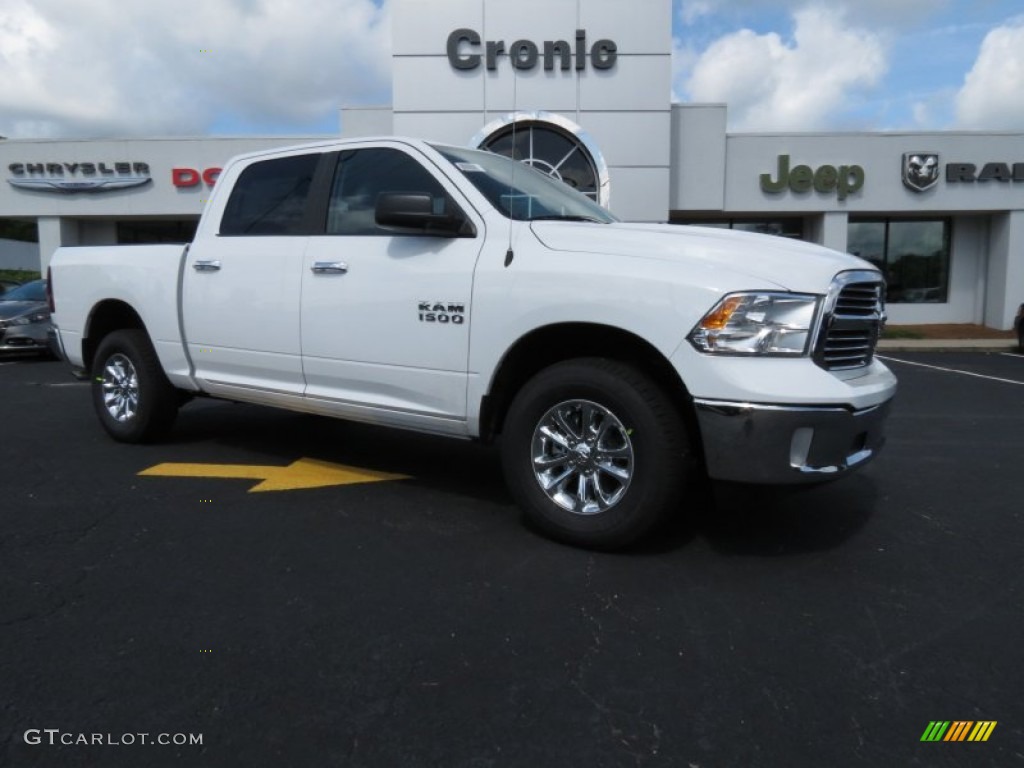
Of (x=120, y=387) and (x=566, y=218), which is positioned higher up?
(x=566, y=218)

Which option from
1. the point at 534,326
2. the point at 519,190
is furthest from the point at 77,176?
the point at 534,326

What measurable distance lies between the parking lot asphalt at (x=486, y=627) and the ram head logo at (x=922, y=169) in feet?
59.4

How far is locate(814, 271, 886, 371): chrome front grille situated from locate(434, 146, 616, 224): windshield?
4.75 ft

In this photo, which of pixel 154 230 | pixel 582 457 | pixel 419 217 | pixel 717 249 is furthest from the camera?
pixel 154 230

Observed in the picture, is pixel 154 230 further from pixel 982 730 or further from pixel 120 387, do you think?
pixel 982 730

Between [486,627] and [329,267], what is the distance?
2369 millimetres

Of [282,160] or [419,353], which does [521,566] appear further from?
[282,160]

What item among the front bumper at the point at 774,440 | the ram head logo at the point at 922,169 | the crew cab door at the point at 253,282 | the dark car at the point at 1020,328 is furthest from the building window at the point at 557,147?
the front bumper at the point at 774,440

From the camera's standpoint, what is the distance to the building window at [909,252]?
2173cm

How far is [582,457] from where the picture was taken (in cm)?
360

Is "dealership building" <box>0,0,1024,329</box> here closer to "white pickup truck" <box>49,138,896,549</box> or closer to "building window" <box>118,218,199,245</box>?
"building window" <box>118,218,199,245</box>

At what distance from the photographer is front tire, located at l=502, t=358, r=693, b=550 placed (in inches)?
132

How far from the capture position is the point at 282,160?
4973 mm

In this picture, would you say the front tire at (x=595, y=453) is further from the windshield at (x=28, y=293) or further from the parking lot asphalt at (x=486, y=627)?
the windshield at (x=28, y=293)
